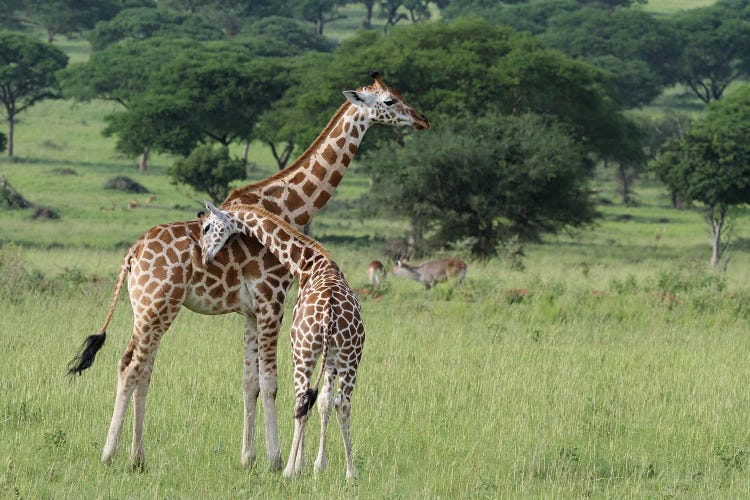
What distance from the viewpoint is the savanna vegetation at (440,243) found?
9.21 metres

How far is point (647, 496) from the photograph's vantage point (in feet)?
26.9

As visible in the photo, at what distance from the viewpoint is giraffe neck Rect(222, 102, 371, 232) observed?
924 cm

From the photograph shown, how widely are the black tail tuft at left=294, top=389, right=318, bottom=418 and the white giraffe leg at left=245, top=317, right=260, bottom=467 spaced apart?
110 centimetres

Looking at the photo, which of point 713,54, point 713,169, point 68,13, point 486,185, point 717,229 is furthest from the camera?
point 68,13

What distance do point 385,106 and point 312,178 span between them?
80 centimetres

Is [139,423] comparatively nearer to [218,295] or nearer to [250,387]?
[250,387]

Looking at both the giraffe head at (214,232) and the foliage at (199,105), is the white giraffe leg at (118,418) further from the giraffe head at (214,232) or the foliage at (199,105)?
the foliage at (199,105)

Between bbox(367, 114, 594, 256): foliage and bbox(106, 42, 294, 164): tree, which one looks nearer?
bbox(367, 114, 594, 256): foliage

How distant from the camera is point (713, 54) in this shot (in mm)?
78812

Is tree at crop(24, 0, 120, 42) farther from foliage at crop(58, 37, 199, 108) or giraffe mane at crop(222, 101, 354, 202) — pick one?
giraffe mane at crop(222, 101, 354, 202)

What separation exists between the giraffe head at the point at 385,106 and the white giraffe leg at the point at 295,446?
2633 millimetres

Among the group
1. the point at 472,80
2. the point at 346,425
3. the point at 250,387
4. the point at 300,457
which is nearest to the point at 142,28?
the point at 472,80

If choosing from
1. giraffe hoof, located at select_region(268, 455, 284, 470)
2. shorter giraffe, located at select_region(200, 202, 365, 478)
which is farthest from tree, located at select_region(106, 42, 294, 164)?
shorter giraffe, located at select_region(200, 202, 365, 478)

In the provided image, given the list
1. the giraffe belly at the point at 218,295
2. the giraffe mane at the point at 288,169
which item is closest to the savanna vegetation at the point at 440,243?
the giraffe belly at the point at 218,295
